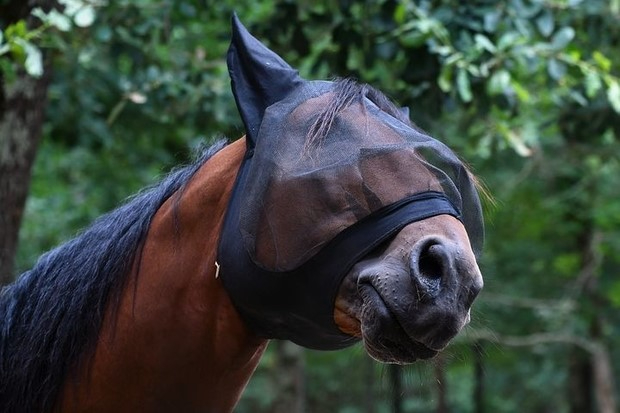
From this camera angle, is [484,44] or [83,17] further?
[484,44]

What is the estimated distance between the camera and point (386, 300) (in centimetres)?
249

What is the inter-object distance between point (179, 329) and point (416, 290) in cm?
77

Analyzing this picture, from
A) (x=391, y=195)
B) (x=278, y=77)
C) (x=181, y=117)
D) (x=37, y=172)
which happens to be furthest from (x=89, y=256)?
(x=37, y=172)

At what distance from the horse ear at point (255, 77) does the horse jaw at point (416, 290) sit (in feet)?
1.84

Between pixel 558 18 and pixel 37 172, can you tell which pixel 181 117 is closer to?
pixel 558 18

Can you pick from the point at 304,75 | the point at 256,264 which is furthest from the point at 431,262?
the point at 304,75

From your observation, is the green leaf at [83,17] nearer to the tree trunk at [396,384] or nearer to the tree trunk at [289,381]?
the tree trunk at [396,384]

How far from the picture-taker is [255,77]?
9.54 ft

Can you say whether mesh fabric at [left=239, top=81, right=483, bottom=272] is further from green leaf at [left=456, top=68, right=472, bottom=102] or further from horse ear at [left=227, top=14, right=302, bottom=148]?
green leaf at [left=456, top=68, right=472, bottom=102]

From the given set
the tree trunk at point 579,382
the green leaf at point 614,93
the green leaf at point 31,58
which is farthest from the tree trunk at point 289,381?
the green leaf at point 31,58

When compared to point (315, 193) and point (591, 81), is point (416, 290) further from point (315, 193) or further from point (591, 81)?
point (591, 81)

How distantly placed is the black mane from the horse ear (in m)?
0.29

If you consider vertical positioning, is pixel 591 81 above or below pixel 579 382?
above

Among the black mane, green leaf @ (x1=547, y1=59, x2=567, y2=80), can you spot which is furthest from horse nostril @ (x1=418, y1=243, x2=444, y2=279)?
green leaf @ (x1=547, y1=59, x2=567, y2=80)
